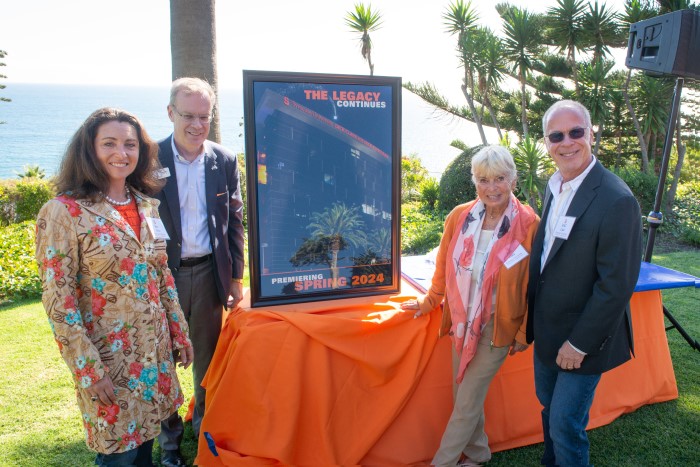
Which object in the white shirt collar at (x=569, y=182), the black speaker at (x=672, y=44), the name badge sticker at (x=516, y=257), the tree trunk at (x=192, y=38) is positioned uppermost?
the tree trunk at (x=192, y=38)

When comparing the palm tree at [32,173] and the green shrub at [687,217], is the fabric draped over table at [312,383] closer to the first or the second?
the green shrub at [687,217]

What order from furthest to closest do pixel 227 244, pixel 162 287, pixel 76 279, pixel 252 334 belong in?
1. pixel 227 244
2. pixel 252 334
3. pixel 162 287
4. pixel 76 279

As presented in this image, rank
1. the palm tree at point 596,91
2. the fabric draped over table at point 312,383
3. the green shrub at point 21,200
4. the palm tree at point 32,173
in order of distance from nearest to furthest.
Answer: the fabric draped over table at point 312,383
the green shrub at point 21,200
the palm tree at point 596,91
the palm tree at point 32,173

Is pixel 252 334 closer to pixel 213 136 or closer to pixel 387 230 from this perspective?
pixel 387 230

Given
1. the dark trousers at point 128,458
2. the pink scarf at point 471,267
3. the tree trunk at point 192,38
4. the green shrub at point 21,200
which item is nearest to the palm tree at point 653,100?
the tree trunk at point 192,38

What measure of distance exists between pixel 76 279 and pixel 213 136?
3.20 meters

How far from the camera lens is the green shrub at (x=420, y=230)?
23.7ft

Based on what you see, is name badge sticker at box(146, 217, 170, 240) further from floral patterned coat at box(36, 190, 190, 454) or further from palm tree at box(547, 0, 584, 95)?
palm tree at box(547, 0, 584, 95)

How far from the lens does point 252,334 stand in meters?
2.35

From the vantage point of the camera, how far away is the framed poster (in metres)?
2.43

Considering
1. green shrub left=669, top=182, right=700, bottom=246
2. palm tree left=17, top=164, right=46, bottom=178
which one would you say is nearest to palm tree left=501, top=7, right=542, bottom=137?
green shrub left=669, top=182, right=700, bottom=246

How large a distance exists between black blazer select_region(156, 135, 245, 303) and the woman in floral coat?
421mm

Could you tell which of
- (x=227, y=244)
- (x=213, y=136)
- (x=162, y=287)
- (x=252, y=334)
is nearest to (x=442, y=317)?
(x=252, y=334)

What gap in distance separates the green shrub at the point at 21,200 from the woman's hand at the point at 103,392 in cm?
714
